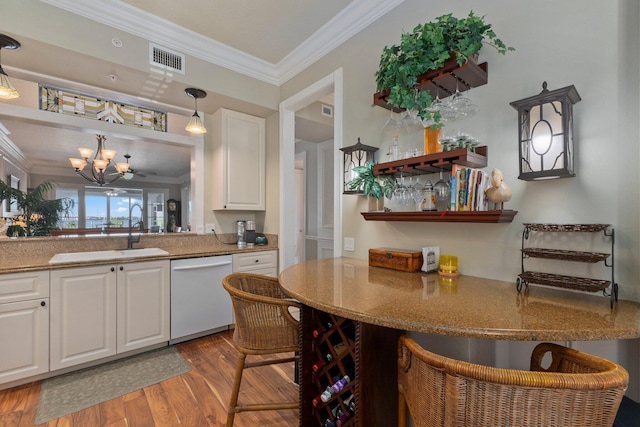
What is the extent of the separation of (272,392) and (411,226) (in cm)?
150

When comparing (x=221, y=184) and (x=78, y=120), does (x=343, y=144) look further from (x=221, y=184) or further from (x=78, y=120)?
(x=78, y=120)

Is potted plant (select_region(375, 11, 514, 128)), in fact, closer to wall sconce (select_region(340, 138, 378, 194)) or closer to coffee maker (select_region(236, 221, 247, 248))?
wall sconce (select_region(340, 138, 378, 194))

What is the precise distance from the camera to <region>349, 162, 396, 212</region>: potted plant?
1.93 m

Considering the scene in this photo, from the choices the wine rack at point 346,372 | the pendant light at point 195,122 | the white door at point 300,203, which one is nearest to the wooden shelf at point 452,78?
the wine rack at point 346,372

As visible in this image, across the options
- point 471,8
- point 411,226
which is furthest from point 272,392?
point 471,8

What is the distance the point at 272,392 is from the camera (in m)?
2.05

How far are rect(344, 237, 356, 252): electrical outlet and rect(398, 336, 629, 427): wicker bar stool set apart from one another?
1504 millimetres

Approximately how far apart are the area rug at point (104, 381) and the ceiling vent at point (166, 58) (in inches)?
99.2

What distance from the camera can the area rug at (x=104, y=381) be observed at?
1.90m

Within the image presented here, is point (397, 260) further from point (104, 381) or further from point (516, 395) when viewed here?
point (104, 381)

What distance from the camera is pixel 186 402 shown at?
1.95 meters

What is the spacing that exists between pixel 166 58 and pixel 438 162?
2.47 meters

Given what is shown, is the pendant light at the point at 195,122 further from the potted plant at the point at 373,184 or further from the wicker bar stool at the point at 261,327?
the wicker bar stool at the point at 261,327

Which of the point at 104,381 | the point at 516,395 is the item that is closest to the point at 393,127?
the point at 516,395
